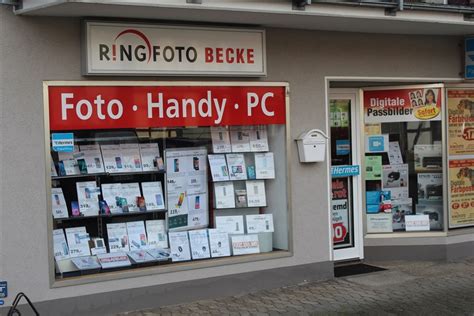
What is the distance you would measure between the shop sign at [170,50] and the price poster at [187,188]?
1095mm

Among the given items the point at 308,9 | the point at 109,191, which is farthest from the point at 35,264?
the point at 308,9

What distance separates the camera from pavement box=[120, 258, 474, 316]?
7.07 metres

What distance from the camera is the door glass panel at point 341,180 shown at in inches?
368

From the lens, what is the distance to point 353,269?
9.06 metres

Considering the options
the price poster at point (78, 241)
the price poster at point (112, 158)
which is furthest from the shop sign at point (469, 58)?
the price poster at point (78, 241)

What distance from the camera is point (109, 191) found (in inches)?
292

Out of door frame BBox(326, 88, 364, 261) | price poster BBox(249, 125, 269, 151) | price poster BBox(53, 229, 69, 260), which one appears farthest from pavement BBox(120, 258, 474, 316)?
price poster BBox(249, 125, 269, 151)

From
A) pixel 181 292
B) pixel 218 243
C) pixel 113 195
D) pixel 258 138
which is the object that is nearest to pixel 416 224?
pixel 258 138

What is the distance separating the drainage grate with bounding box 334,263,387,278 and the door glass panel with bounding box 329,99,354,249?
31 cm

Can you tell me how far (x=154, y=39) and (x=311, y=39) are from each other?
2.14 m

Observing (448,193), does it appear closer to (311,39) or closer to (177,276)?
(311,39)

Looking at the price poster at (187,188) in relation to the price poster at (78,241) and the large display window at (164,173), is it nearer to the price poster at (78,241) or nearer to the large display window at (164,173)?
the large display window at (164,173)

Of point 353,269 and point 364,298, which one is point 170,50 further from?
point 353,269

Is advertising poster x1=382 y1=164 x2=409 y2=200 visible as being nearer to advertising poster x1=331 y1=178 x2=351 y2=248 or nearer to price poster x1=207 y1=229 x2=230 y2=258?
advertising poster x1=331 y1=178 x2=351 y2=248
